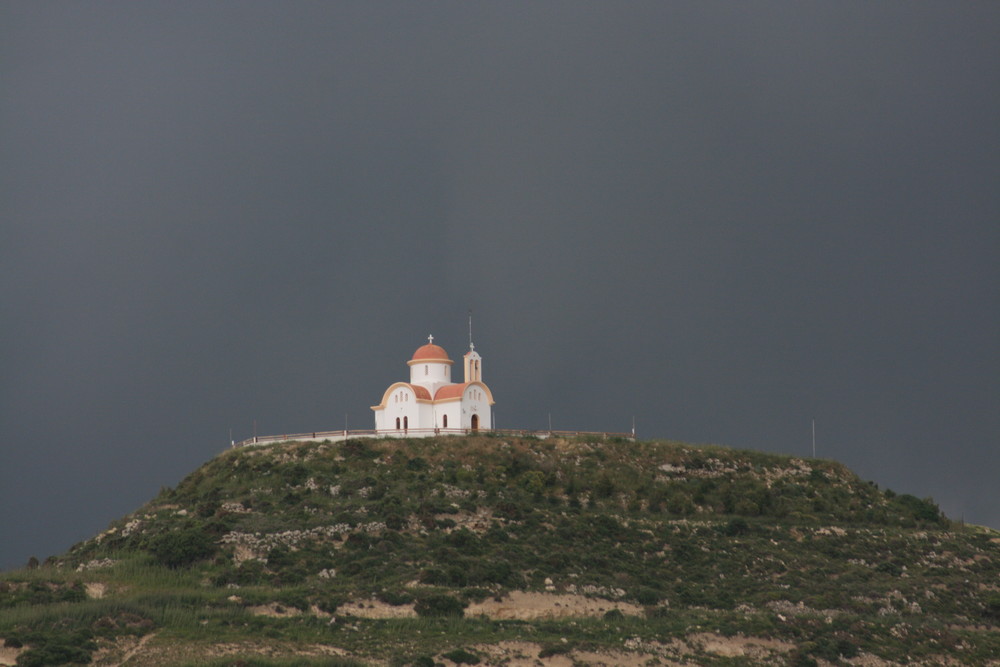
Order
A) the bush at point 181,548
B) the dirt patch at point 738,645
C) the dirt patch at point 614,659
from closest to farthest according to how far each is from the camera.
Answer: the dirt patch at point 614,659 < the dirt patch at point 738,645 < the bush at point 181,548

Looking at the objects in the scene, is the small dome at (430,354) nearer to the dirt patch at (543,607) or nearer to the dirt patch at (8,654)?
the dirt patch at (543,607)

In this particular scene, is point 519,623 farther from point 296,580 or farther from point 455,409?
point 455,409

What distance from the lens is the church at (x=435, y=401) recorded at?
7856 centimetres

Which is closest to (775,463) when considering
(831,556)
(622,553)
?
(831,556)

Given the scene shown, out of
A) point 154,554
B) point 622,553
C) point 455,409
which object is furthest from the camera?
point 455,409

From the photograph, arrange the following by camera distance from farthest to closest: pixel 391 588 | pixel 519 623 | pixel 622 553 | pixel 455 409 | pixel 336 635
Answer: pixel 455 409, pixel 622 553, pixel 391 588, pixel 519 623, pixel 336 635

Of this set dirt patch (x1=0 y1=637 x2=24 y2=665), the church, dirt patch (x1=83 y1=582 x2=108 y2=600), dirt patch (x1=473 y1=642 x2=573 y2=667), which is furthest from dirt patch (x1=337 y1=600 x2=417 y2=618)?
the church

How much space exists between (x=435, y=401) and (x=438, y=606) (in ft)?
96.6

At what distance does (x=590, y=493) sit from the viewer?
231ft

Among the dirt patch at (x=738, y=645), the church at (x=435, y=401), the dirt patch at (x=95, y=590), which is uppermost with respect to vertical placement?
the church at (x=435, y=401)

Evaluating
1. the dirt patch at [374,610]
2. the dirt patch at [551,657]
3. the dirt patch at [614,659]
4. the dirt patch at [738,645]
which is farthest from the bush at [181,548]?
the dirt patch at [738,645]

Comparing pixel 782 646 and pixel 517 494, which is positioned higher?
pixel 517 494

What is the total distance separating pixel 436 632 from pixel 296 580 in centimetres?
1092

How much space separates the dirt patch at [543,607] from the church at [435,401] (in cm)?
2263
